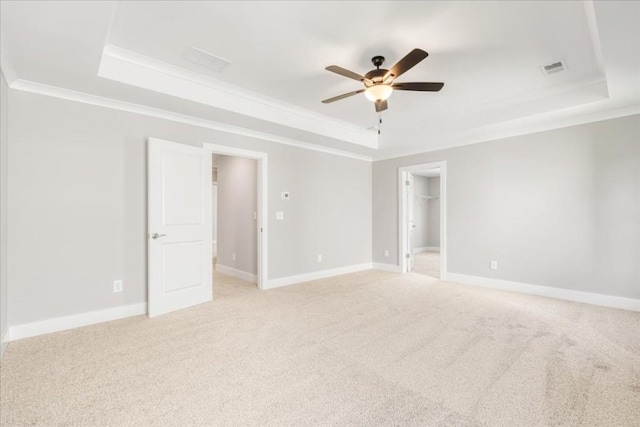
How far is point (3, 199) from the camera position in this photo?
2730 millimetres

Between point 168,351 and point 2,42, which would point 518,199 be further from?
point 2,42

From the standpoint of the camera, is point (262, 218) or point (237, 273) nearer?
point (262, 218)

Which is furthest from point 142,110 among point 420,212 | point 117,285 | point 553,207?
point 420,212

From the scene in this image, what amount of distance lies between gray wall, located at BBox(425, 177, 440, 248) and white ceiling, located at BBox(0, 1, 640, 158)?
5.27 m

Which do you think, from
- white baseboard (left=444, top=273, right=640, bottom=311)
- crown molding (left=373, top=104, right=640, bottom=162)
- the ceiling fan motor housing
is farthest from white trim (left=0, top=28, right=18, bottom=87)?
white baseboard (left=444, top=273, right=640, bottom=311)

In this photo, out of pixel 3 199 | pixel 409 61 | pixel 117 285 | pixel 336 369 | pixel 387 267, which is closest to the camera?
pixel 336 369

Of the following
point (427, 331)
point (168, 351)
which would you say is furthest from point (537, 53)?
point (168, 351)

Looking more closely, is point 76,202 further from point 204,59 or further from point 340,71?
point 340,71

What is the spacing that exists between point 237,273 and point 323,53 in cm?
407

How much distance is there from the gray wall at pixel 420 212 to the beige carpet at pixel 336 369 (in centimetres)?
555

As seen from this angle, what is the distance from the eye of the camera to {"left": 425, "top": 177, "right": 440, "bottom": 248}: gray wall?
377 inches

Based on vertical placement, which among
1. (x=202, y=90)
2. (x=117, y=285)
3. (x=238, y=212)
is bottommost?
(x=117, y=285)

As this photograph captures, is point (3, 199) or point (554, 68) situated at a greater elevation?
point (554, 68)

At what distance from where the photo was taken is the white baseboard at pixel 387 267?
6.10 meters
